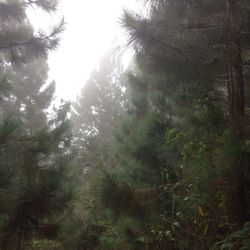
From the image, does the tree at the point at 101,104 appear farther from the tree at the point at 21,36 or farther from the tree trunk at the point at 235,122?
the tree trunk at the point at 235,122

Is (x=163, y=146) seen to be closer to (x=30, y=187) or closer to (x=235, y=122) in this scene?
(x=235, y=122)

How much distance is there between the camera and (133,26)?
16.4 ft

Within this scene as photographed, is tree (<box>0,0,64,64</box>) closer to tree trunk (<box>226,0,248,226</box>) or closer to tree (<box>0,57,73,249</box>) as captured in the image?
tree (<box>0,57,73,249</box>)

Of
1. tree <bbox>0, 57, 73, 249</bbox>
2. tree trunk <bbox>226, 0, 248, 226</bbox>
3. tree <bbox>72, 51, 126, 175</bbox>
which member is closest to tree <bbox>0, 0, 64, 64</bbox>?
tree <bbox>0, 57, 73, 249</bbox>

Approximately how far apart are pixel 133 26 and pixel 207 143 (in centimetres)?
197

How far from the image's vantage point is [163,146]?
21.8 ft

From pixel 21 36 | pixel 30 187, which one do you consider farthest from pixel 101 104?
pixel 30 187

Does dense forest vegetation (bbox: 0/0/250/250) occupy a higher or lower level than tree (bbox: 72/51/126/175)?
lower

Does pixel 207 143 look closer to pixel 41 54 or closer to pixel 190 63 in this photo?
pixel 190 63

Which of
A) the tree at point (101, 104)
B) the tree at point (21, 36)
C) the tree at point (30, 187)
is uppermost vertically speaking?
the tree at point (101, 104)

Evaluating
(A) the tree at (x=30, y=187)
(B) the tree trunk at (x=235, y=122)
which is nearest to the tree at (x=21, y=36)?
(A) the tree at (x=30, y=187)

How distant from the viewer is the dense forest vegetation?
14.3 feet

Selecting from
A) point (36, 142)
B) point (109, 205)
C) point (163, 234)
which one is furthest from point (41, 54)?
point (163, 234)

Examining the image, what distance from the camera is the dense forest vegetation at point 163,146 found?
437cm
